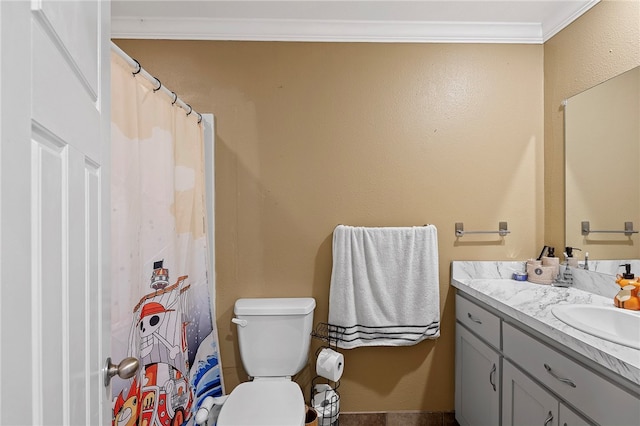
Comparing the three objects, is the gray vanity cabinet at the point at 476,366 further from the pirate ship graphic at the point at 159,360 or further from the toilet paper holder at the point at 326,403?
the pirate ship graphic at the point at 159,360

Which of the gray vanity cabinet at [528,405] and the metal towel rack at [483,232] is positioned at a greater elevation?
the metal towel rack at [483,232]

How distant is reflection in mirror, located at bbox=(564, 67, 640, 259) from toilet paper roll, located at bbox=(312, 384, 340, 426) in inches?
58.4

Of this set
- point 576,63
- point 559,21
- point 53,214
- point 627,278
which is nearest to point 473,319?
point 627,278

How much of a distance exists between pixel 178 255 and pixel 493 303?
1.41 meters

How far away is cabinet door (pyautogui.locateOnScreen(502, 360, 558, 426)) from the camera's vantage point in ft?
4.70

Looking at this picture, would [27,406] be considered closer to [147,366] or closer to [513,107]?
[147,366]

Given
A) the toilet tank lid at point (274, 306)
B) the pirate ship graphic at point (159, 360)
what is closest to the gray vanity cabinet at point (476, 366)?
the toilet tank lid at point (274, 306)

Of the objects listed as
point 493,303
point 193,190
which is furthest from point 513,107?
point 193,190

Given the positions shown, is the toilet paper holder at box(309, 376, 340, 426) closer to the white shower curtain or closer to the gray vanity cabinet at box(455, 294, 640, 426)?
the white shower curtain

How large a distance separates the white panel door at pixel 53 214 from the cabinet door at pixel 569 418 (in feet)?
4.37

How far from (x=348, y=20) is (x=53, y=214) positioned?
6.95 feet

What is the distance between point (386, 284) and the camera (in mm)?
2240

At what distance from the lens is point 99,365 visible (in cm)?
76

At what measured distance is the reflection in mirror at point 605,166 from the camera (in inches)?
68.5
